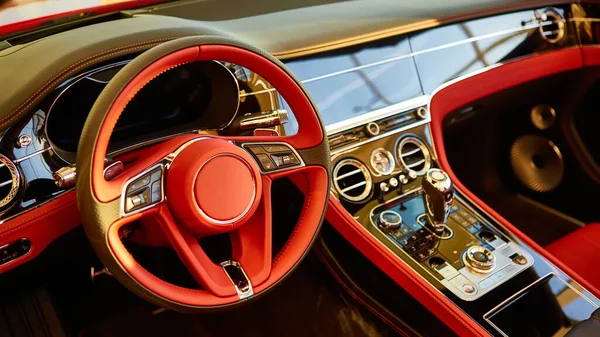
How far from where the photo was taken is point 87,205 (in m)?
0.83

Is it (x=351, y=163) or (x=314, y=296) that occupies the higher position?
(x=351, y=163)

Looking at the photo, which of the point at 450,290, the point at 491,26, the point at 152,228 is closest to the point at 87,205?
the point at 152,228

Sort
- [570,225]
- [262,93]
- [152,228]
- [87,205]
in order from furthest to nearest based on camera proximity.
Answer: [570,225]
[262,93]
[152,228]
[87,205]

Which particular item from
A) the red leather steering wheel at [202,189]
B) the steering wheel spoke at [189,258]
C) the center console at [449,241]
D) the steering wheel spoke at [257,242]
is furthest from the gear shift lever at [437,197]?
the steering wheel spoke at [189,258]

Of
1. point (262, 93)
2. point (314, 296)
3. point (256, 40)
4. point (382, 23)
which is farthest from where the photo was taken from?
point (314, 296)

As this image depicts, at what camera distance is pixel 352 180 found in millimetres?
1357

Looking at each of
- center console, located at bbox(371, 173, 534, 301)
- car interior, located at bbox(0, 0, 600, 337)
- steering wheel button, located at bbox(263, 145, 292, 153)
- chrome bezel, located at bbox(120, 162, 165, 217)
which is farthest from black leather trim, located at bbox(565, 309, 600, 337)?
chrome bezel, located at bbox(120, 162, 165, 217)

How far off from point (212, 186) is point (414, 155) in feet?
2.20

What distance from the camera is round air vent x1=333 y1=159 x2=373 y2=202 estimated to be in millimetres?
1329

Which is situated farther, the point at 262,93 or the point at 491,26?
the point at 491,26

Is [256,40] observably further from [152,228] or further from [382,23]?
[152,228]

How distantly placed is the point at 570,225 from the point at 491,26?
2.45ft

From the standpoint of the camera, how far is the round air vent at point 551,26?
1.75 metres

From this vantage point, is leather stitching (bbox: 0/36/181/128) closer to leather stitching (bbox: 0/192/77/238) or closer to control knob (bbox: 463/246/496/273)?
leather stitching (bbox: 0/192/77/238)
